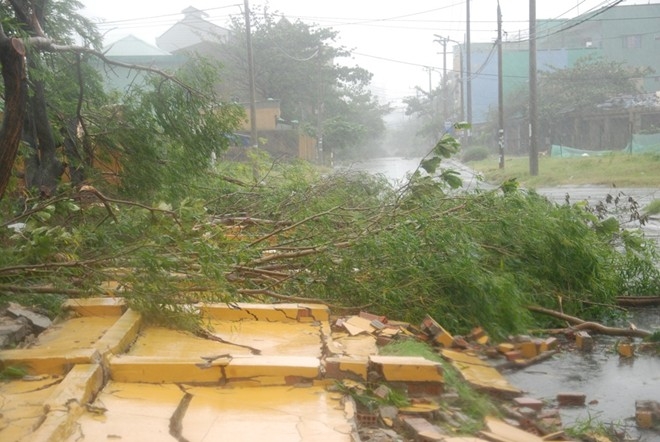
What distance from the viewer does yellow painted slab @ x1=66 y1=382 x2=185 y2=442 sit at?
341 cm

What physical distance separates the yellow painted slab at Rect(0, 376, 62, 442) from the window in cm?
5821

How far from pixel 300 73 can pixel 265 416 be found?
37.1m

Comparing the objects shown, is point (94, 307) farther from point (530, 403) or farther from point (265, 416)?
point (530, 403)

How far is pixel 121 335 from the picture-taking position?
4688mm

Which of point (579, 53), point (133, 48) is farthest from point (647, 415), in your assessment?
point (579, 53)

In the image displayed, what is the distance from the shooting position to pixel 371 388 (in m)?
4.25

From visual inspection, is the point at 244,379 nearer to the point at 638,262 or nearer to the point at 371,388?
the point at 371,388

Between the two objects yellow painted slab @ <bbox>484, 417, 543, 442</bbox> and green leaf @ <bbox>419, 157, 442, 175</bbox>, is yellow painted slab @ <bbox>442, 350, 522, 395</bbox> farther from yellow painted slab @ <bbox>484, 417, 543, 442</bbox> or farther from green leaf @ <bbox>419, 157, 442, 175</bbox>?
green leaf @ <bbox>419, 157, 442, 175</bbox>

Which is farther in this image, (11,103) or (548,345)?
(548,345)

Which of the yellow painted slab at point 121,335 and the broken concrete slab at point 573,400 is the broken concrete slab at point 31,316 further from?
the broken concrete slab at point 573,400

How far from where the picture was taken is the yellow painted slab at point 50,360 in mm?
4152

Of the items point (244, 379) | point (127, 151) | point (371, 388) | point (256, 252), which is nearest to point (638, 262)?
point (256, 252)

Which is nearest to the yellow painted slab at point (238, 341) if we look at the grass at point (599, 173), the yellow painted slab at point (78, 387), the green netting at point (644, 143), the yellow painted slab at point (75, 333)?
the yellow painted slab at point (75, 333)

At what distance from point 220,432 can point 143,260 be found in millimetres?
1717
